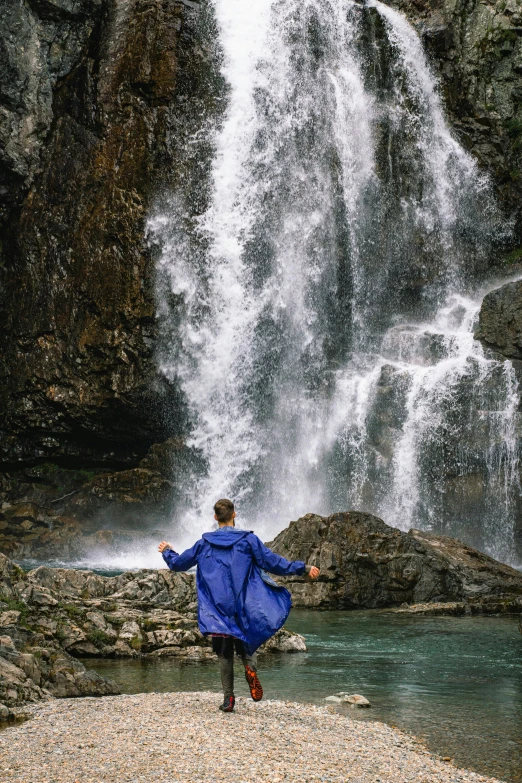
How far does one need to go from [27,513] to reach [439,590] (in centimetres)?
1557

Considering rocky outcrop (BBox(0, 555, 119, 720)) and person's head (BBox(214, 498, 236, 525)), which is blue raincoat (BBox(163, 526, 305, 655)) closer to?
person's head (BBox(214, 498, 236, 525))

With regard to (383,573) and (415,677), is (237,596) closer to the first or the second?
(415,677)

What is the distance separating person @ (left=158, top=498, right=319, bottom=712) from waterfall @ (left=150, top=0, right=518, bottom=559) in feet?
60.0

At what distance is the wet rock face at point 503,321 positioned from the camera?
2642 centimetres

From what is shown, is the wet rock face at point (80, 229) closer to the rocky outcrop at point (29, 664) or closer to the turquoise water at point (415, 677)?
the turquoise water at point (415, 677)

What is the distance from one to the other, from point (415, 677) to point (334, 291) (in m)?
21.5

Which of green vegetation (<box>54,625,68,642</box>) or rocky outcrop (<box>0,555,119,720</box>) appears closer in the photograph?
rocky outcrop (<box>0,555,119,720</box>)

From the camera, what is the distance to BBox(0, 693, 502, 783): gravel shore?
5797 mm

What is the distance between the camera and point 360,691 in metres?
9.48

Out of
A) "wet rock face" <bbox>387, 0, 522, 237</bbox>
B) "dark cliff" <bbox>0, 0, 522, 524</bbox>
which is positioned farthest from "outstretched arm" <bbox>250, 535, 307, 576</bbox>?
"wet rock face" <bbox>387, 0, 522, 237</bbox>

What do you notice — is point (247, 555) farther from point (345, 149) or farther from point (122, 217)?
point (345, 149)

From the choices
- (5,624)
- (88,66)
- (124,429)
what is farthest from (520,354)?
(5,624)

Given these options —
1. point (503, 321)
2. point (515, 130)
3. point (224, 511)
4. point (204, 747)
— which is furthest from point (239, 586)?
point (515, 130)

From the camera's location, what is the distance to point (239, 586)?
7.54 meters
